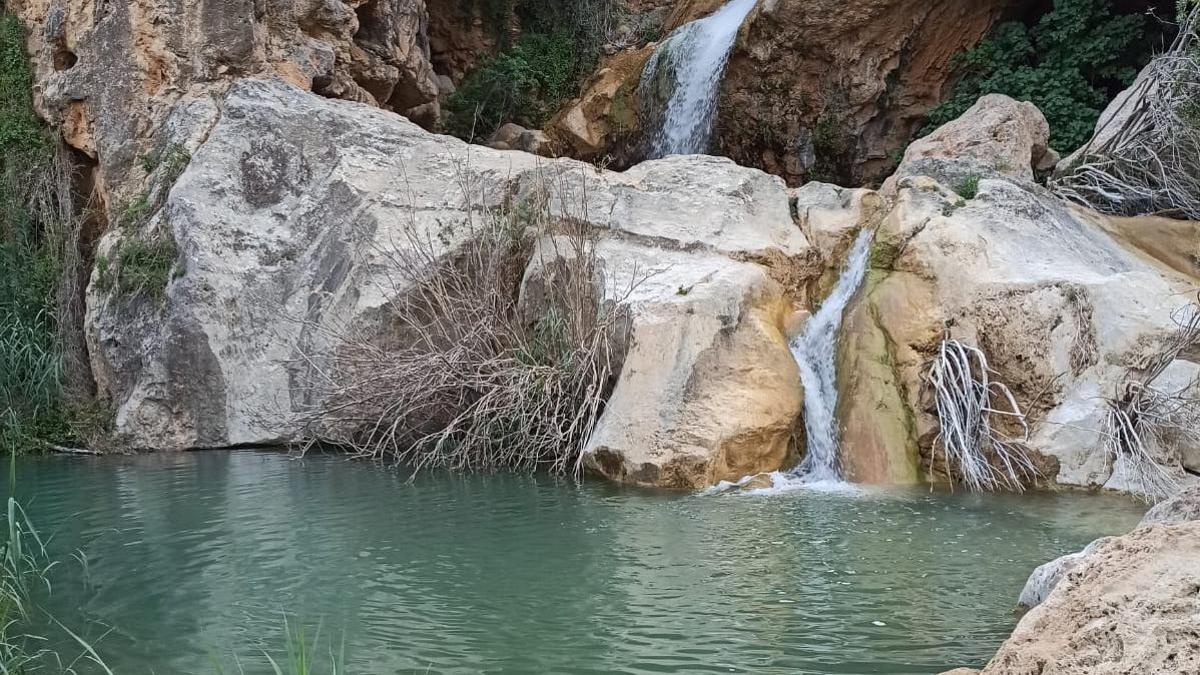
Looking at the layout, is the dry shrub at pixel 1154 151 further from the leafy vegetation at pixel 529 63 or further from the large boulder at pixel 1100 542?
the leafy vegetation at pixel 529 63

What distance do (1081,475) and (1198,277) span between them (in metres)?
2.51

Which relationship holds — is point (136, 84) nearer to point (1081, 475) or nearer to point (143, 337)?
point (143, 337)

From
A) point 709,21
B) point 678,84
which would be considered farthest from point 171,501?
point 709,21

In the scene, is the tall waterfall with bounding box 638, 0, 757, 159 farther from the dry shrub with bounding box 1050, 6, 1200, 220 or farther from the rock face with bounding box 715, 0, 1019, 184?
the dry shrub with bounding box 1050, 6, 1200, 220

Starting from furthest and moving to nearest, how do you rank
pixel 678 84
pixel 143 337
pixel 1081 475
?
pixel 678 84, pixel 143 337, pixel 1081 475

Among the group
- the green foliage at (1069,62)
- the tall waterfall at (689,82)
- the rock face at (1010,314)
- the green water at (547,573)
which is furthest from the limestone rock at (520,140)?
the green water at (547,573)

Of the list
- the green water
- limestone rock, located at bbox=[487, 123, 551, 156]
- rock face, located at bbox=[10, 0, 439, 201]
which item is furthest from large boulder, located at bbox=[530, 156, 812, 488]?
limestone rock, located at bbox=[487, 123, 551, 156]

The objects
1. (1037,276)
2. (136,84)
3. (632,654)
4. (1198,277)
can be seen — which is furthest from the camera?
(136,84)

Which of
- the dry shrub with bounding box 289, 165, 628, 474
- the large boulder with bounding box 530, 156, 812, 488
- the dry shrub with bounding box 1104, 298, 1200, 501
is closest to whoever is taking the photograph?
the dry shrub with bounding box 1104, 298, 1200, 501

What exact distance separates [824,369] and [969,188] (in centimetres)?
194

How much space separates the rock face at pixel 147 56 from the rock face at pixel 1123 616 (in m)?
9.73

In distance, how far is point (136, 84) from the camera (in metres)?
10.7

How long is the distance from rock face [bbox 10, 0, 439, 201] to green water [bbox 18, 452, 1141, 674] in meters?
4.40

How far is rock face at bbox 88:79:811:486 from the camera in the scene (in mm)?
8719
